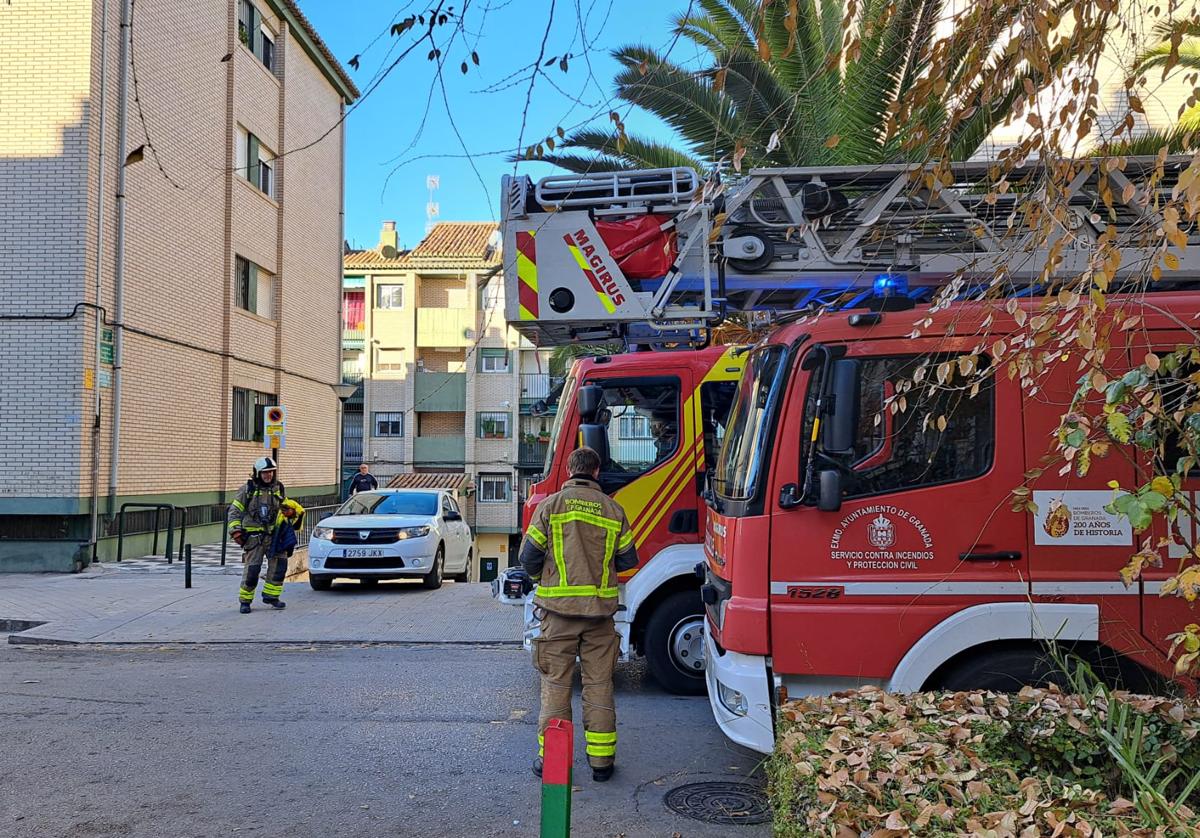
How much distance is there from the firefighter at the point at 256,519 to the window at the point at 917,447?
8016mm

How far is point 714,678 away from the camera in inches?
205

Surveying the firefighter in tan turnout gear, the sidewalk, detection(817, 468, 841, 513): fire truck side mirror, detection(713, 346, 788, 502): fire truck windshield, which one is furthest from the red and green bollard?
the firefighter in tan turnout gear

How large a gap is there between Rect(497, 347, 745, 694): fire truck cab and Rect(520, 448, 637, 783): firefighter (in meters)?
1.59

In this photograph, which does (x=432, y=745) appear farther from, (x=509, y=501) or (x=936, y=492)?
(x=509, y=501)

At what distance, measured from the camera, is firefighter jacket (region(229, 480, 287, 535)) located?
1103 cm

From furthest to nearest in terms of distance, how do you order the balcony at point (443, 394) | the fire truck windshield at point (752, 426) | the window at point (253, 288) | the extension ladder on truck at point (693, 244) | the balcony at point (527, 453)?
the balcony at point (443, 394) < the balcony at point (527, 453) < the window at point (253, 288) < the extension ladder on truck at point (693, 244) < the fire truck windshield at point (752, 426)

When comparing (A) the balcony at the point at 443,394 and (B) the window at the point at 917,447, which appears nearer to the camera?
(B) the window at the point at 917,447

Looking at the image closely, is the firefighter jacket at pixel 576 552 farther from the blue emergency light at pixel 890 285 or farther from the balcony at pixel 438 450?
the balcony at pixel 438 450

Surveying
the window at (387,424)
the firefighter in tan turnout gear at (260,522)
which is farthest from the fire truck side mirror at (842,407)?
the window at (387,424)

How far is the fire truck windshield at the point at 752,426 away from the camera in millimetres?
5062

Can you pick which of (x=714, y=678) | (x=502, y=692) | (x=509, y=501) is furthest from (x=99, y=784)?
(x=509, y=501)

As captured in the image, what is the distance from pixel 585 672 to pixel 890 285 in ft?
9.13

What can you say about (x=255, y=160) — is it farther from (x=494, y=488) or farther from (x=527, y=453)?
(x=494, y=488)

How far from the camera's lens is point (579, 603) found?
5.25 meters
